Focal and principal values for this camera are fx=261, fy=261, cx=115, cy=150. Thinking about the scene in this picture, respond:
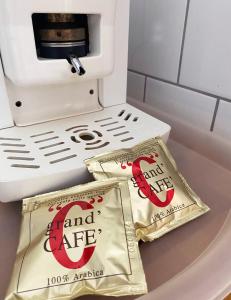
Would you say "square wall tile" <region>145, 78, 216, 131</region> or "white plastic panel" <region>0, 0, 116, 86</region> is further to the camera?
"square wall tile" <region>145, 78, 216, 131</region>

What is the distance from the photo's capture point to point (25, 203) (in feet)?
0.84

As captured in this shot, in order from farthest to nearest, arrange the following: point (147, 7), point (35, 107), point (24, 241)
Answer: point (147, 7) → point (35, 107) → point (24, 241)

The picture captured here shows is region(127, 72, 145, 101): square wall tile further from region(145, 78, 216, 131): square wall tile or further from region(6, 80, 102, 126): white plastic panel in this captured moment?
region(6, 80, 102, 126): white plastic panel

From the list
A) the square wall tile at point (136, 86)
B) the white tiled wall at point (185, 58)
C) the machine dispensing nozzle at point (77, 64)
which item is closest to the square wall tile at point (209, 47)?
the white tiled wall at point (185, 58)

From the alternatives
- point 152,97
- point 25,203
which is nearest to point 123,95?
point 152,97

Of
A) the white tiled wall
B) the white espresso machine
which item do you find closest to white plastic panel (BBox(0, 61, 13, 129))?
the white espresso machine

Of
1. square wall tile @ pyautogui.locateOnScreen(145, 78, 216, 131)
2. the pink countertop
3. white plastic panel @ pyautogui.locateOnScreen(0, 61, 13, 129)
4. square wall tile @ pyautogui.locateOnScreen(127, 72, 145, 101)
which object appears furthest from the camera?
square wall tile @ pyautogui.locateOnScreen(127, 72, 145, 101)

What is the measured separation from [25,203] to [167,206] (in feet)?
0.47

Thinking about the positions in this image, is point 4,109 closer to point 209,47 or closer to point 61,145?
point 61,145

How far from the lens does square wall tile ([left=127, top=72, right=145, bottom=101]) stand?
0.53 metres

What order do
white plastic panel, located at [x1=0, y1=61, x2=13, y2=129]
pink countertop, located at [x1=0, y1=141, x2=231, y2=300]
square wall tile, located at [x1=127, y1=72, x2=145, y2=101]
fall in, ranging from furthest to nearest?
square wall tile, located at [x1=127, y1=72, x2=145, y2=101]
white plastic panel, located at [x1=0, y1=61, x2=13, y2=129]
pink countertop, located at [x1=0, y1=141, x2=231, y2=300]

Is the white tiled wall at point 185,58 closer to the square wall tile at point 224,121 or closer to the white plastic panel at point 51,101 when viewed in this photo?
the square wall tile at point 224,121

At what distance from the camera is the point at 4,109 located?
1.06 ft

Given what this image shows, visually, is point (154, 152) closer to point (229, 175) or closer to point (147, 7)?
point (229, 175)
